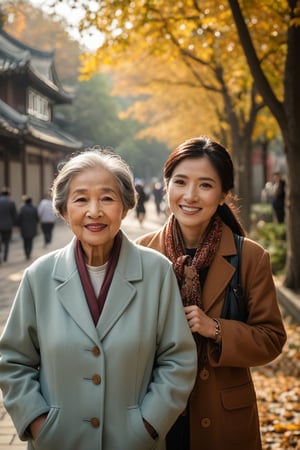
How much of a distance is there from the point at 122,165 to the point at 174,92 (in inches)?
758

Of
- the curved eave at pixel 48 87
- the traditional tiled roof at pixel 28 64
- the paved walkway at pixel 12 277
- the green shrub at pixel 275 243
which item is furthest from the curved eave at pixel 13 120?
the green shrub at pixel 275 243

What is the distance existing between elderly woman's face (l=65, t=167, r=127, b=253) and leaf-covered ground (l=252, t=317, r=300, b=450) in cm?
262

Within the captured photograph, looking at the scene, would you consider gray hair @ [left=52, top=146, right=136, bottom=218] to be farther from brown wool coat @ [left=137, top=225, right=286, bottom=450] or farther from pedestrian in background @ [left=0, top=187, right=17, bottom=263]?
pedestrian in background @ [left=0, top=187, right=17, bottom=263]

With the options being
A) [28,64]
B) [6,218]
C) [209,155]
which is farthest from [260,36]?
[28,64]

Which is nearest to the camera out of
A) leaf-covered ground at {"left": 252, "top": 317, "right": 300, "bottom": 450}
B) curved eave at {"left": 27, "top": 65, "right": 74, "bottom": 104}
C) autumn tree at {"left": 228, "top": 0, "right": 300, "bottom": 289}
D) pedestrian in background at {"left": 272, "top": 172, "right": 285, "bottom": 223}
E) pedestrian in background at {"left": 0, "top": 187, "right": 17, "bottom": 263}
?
leaf-covered ground at {"left": 252, "top": 317, "right": 300, "bottom": 450}

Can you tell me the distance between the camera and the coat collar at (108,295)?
83.0 inches

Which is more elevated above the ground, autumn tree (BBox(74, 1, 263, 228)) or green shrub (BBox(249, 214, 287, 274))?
autumn tree (BBox(74, 1, 263, 228))

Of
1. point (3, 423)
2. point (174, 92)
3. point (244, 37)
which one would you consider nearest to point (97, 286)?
point (3, 423)

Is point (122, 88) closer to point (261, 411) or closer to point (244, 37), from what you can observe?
point (244, 37)

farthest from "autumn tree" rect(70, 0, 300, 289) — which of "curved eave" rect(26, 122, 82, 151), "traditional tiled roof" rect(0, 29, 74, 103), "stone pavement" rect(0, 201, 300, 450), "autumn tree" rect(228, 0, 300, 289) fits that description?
"traditional tiled roof" rect(0, 29, 74, 103)

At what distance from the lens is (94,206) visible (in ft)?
7.13

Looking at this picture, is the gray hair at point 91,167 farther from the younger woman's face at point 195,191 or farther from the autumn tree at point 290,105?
the autumn tree at point 290,105

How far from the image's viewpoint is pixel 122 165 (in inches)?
90.7

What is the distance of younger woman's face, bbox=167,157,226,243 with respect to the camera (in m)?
2.53
